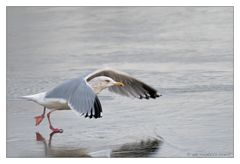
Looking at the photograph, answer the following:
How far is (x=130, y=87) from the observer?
6500 mm

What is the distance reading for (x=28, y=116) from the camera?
634 cm

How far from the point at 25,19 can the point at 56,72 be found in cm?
107

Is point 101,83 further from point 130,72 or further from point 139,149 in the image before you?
point 130,72

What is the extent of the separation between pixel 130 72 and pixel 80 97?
1423 mm

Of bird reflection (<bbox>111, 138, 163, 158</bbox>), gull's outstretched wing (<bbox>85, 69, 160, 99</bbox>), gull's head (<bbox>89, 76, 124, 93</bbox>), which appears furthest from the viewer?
gull's outstretched wing (<bbox>85, 69, 160, 99</bbox>)

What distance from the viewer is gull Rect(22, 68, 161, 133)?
224 inches

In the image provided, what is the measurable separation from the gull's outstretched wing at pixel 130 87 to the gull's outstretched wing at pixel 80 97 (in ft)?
1.68

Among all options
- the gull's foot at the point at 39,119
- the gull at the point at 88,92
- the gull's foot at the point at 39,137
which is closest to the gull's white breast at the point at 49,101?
the gull at the point at 88,92

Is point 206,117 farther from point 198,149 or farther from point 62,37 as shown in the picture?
point 62,37

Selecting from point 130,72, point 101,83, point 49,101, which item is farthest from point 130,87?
point 49,101

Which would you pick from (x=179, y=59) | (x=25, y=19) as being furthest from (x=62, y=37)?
(x=179, y=59)

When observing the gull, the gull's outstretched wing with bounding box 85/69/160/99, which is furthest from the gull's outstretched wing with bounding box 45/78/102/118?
the gull's outstretched wing with bounding box 85/69/160/99

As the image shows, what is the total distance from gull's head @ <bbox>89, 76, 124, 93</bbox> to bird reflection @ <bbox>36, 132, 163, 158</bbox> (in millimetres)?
596

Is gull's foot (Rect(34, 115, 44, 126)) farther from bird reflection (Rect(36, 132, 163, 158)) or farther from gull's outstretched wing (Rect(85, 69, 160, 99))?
gull's outstretched wing (Rect(85, 69, 160, 99))
